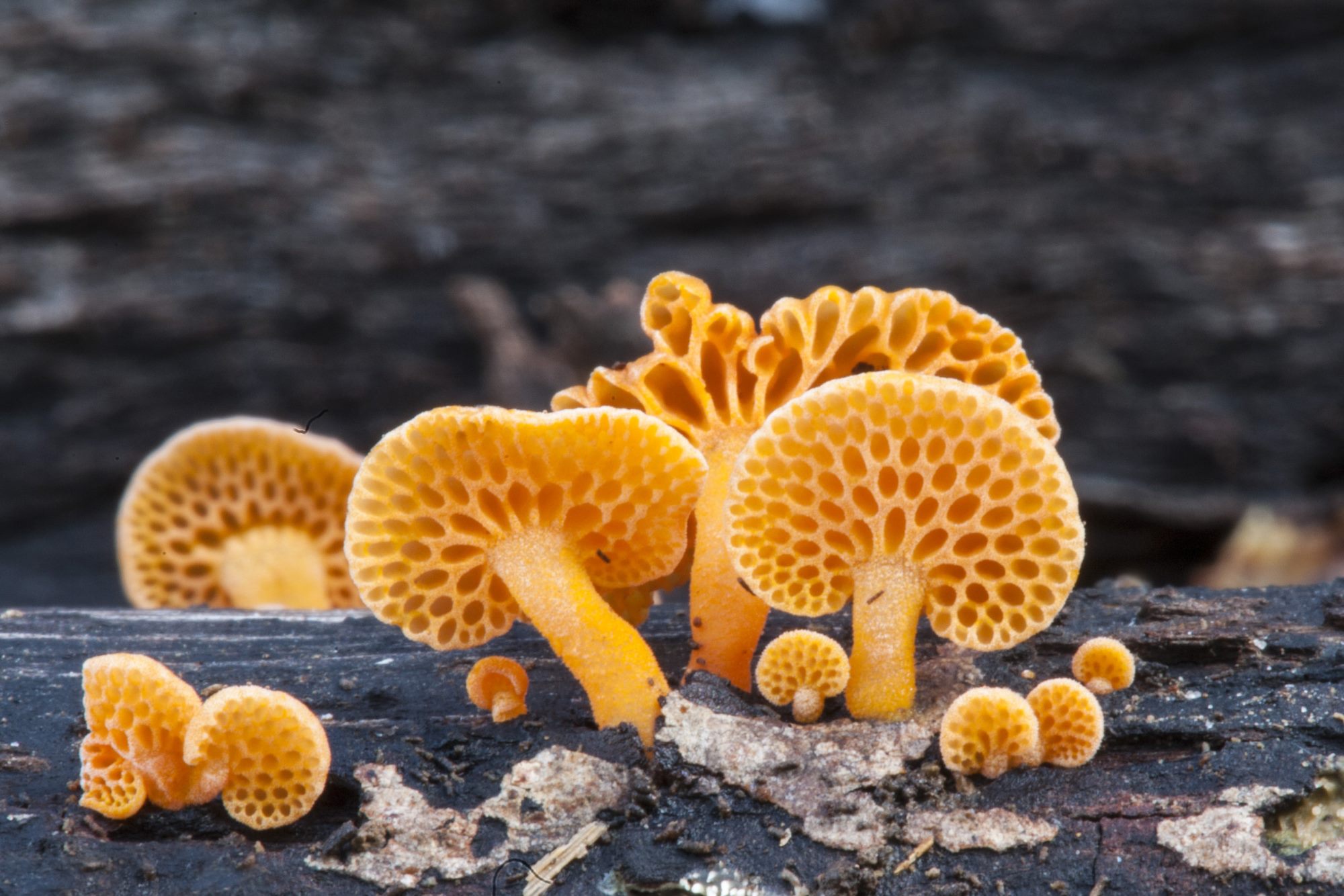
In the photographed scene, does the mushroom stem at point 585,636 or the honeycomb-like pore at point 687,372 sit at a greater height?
the honeycomb-like pore at point 687,372

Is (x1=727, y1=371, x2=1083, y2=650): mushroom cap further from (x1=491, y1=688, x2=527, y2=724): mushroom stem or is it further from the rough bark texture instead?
(x1=491, y1=688, x2=527, y2=724): mushroom stem

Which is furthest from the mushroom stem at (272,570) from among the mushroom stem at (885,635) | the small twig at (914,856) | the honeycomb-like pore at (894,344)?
the small twig at (914,856)

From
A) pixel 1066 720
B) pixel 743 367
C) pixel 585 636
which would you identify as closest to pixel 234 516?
pixel 585 636

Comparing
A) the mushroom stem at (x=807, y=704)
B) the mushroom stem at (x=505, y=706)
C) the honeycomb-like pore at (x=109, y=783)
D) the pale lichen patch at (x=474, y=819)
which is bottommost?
the pale lichen patch at (x=474, y=819)

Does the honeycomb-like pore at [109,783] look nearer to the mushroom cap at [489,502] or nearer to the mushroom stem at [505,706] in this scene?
the mushroom cap at [489,502]

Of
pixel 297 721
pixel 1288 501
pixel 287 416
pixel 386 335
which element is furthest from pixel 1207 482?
pixel 297 721

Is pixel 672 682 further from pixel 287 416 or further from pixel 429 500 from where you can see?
pixel 287 416
